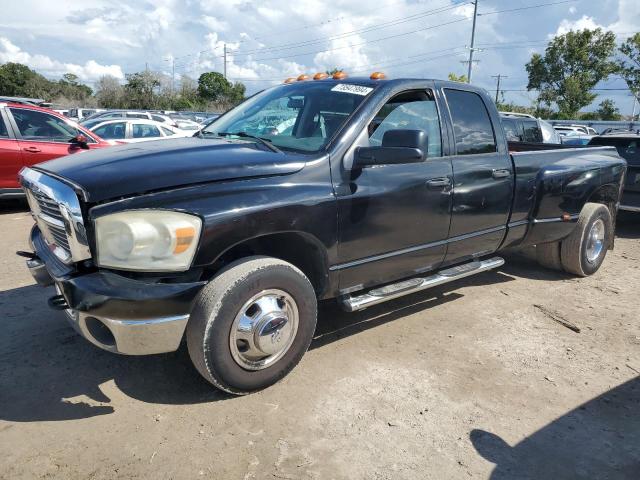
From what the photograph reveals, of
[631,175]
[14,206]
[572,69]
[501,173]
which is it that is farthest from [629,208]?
[572,69]

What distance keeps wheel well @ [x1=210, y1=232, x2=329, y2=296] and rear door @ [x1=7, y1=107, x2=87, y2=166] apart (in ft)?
20.7

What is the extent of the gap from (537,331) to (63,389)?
346 cm

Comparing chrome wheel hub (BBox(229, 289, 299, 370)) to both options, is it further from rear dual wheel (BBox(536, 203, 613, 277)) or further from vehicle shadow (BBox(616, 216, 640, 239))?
vehicle shadow (BBox(616, 216, 640, 239))

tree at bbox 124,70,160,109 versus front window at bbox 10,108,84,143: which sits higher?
tree at bbox 124,70,160,109

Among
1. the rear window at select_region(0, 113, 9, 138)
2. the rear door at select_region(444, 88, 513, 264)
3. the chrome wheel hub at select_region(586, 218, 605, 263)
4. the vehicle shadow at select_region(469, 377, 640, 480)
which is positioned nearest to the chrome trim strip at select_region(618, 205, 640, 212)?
the chrome wheel hub at select_region(586, 218, 605, 263)

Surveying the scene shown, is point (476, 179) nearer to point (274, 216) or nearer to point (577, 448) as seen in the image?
point (274, 216)

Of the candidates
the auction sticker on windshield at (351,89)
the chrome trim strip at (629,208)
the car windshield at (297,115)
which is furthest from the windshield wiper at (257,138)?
the chrome trim strip at (629,208)

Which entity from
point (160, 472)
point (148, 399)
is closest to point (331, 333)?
point (148, 399)

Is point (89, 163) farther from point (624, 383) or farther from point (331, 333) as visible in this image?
point (624, 383)

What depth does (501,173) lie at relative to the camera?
164 inches

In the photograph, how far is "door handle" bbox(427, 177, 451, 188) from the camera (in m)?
3.60

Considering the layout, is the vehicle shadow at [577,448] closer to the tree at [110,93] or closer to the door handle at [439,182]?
the door handle at [439,182]

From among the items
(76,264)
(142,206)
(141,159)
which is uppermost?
(141,159)

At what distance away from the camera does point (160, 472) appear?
2.34 m
